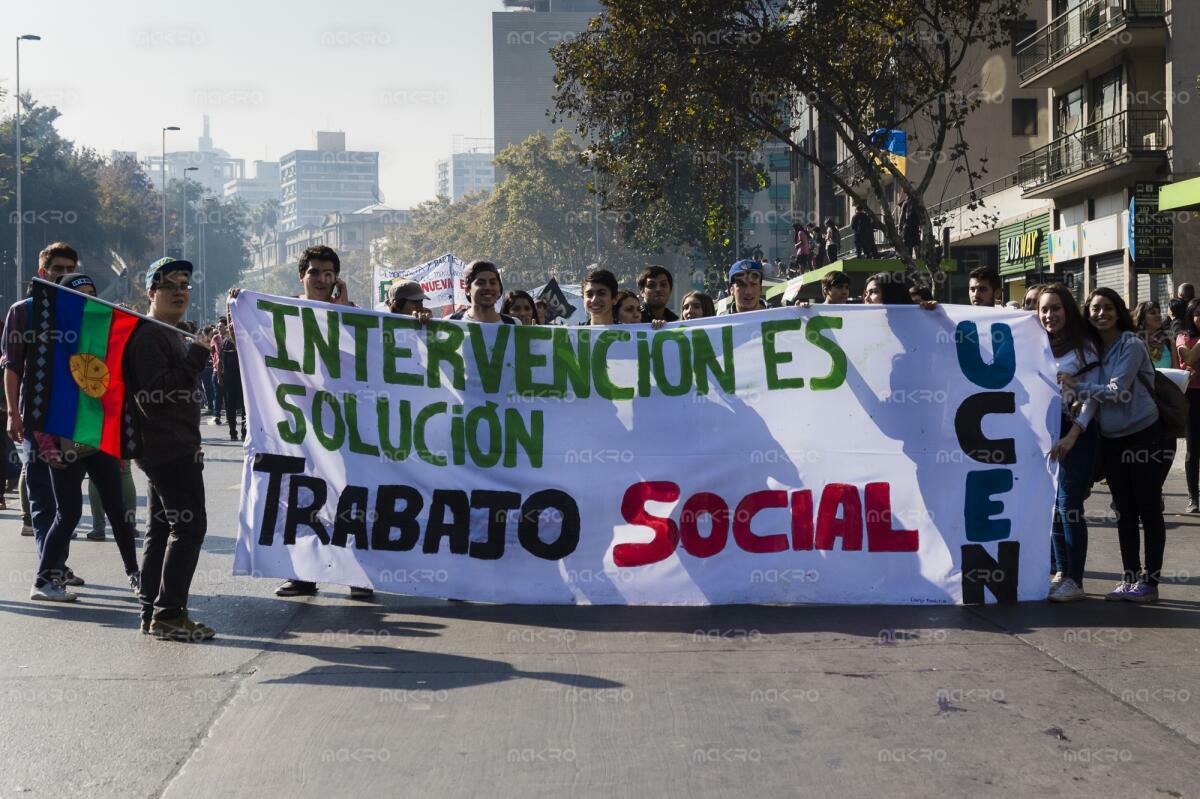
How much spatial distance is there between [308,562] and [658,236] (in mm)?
47076

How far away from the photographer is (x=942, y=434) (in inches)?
313

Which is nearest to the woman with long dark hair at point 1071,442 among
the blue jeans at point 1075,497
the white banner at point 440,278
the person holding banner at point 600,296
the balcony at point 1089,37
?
the blue jeans at point 1075,497

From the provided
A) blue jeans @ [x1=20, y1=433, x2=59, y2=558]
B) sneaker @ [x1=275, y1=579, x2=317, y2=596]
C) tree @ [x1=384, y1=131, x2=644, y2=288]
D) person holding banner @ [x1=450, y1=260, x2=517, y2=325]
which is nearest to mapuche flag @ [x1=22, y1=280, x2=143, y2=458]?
blue jeans @ [x1=20, y1=433, x2=59, y2=558]

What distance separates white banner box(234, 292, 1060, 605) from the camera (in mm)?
7762

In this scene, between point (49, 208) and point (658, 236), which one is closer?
point (658, 236)

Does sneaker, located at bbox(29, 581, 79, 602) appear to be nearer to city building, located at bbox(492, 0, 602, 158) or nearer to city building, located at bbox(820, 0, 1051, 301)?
city building, located at bbox(820, 0, 1051, 301)

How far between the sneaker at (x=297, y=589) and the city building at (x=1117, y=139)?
72.1 feet

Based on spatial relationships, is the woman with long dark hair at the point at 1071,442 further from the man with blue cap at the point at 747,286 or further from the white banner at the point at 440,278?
the white banner at the point at 440,278

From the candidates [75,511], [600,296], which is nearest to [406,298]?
[600,296]

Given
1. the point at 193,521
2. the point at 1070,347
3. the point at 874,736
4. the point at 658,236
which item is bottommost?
the point at 874,736

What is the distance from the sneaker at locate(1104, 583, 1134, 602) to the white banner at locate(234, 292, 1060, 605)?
465 millimetres

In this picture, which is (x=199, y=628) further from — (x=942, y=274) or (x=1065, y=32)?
(x=1065, y=32)

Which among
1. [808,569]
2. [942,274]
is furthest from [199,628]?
[942,274]

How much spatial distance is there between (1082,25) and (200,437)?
27.1 meters
